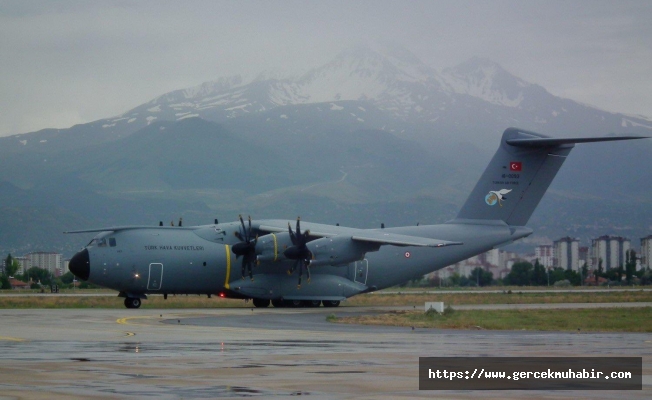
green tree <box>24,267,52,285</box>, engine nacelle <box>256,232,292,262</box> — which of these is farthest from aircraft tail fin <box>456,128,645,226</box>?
green tree <box>24,267,52,285</box>

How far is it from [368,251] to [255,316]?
861cm

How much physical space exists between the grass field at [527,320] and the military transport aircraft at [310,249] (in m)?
5.67

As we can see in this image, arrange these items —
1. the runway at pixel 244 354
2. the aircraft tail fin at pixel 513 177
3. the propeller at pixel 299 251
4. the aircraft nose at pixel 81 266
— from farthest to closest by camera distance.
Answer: the aircraft tail fin at pixel 513 177 < the propeller at pixel 299 251 < the aircraft nose at pixel 81 266 < the runway at pixel 244 354

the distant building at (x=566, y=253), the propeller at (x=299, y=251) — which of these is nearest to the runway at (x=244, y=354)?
the propeller at (x=299, y=251)

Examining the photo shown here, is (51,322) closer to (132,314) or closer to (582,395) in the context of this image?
(132,314)

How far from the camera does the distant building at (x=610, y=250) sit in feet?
550

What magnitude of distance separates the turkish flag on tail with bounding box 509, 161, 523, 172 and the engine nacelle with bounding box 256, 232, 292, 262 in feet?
37.9

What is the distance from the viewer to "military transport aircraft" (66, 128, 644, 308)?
42156 millimetres

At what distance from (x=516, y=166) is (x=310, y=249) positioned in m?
11.4

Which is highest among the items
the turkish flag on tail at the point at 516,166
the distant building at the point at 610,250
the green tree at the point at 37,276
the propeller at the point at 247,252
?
the turkish flag on tail at the point at 516,166

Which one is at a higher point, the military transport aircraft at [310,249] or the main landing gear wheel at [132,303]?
the military transport aircraft at [310,249]

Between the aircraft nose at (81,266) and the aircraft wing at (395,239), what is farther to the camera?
the aircraft wing at (395,239)

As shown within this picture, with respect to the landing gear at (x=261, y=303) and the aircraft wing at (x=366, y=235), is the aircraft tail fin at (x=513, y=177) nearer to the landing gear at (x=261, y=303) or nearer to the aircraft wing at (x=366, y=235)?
the aircraft wing at (x=366, y=235)

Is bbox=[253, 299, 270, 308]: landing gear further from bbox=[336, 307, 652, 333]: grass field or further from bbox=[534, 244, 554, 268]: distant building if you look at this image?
bbox=[534, 244, 554, 268]: distant building
